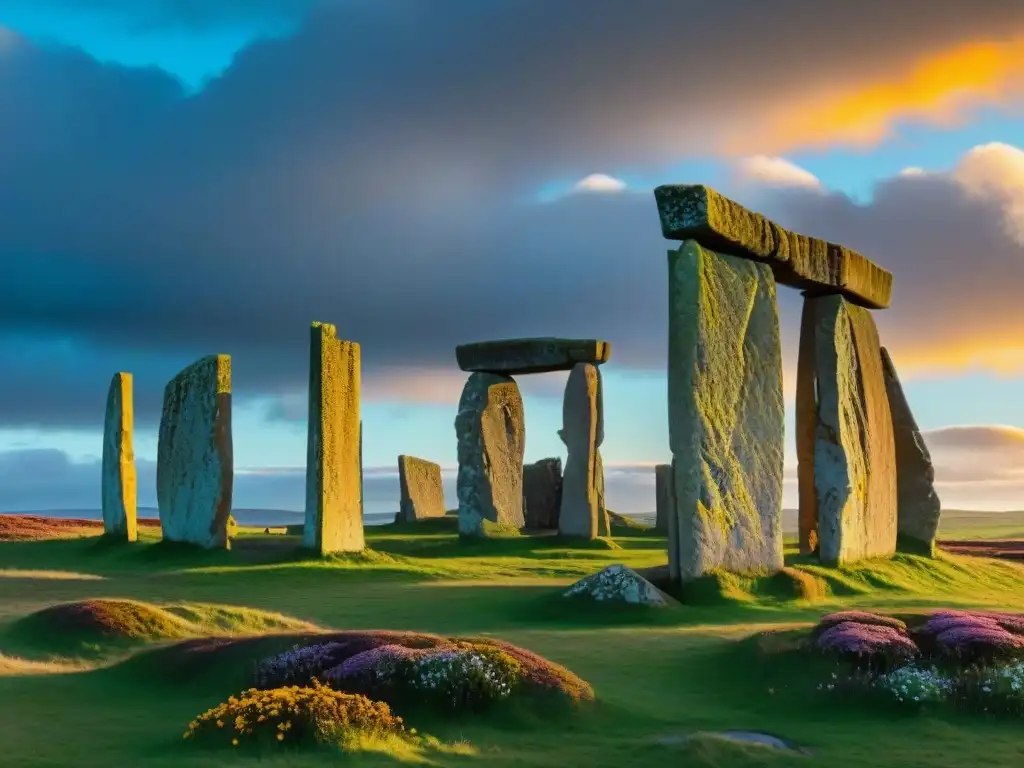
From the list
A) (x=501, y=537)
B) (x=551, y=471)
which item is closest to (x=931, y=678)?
(x=501, y=537)

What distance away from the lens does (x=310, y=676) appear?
12.8m

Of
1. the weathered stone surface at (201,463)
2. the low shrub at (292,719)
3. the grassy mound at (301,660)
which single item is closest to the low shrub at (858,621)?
the grassy mound at (301,660)

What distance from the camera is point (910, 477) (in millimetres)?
28844

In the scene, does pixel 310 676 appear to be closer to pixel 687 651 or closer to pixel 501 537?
pixel 687 651

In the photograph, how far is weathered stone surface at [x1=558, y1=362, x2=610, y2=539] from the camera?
33.5m

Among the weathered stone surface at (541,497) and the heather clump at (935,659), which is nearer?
the heather clump at (935,659)

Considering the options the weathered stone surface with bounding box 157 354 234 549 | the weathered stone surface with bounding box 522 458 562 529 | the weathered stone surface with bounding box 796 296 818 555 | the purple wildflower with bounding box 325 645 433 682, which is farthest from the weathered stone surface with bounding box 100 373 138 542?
the purple wildflower with bounding box 325 645 433 682

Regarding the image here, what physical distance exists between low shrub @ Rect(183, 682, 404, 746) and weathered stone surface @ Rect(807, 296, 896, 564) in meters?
15.1

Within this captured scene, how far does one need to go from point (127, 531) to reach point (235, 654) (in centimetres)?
1754

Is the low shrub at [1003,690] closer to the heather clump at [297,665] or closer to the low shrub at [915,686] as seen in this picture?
the low shrub at [915,686]

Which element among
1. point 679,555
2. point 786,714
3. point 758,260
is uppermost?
point 758,260

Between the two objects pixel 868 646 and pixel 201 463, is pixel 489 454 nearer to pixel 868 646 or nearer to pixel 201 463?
pixel 201 463

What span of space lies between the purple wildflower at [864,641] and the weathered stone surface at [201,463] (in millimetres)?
16598

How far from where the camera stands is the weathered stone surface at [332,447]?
87.5 ft
